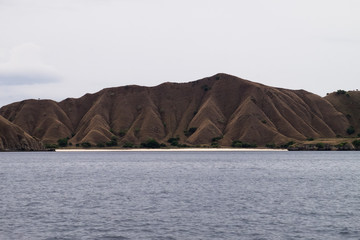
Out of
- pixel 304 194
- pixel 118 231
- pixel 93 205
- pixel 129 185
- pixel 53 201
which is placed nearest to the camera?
pixel 118 231

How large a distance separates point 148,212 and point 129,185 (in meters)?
27.9

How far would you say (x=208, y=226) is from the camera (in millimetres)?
36594

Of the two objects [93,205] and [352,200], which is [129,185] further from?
[352,200]

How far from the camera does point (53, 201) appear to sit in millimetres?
51844

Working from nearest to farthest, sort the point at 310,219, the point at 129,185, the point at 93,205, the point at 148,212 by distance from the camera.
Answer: the point at 310,219, the point at 148,212, the point at 93,205, the point at 129,185

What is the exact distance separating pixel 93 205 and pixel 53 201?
6325 mm

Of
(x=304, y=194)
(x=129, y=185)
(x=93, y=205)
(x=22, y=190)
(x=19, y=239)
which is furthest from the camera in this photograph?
(x=129, y=185)

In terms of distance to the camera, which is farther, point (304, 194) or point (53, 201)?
point (304, 194)

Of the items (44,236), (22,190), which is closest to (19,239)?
(44,236)

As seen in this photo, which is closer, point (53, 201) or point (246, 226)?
point (246, 226)

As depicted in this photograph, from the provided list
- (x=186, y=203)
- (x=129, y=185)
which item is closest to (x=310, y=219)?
(x=186, y=203)

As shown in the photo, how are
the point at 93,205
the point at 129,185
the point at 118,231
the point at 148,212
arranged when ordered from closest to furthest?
→ the point at 118,231
the point at 148,212
the point at 93,205
the point at 129,185

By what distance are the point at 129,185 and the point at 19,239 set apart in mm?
38975

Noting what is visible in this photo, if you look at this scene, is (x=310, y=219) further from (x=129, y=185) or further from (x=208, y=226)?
(x=129, y=185)
